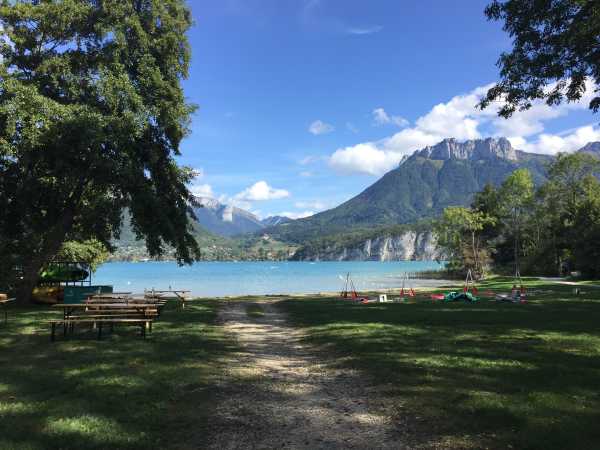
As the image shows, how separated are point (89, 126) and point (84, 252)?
1178 centimetres

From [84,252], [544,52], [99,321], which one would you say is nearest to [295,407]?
[99,321]

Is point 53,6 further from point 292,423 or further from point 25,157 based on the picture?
point 292,423

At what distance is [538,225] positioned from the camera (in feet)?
232

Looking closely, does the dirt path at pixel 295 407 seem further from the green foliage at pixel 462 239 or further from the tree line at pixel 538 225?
the green foliage at pixel 462 239

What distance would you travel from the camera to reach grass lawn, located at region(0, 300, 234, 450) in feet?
18.5

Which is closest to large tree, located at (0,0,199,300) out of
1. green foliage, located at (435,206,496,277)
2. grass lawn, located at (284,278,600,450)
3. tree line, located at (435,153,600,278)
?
grass lawn, located at (284,278,600,450)

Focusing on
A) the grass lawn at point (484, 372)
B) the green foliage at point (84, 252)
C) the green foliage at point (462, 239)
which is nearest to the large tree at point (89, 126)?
the green foliage at point (84, 252)

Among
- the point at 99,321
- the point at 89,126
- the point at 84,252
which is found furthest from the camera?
the point at 84,252

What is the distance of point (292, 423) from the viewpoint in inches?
248

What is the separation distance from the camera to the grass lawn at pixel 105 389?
5645 millimetres

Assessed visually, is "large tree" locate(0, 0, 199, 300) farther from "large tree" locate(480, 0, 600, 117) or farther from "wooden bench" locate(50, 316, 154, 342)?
"large tree" locate(480, 0, 600, 117)

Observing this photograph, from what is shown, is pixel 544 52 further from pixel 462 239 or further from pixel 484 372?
pixel 462 239

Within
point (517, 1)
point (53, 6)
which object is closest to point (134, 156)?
point (53, 6)

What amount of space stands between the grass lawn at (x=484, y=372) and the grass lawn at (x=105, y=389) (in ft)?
10.8
